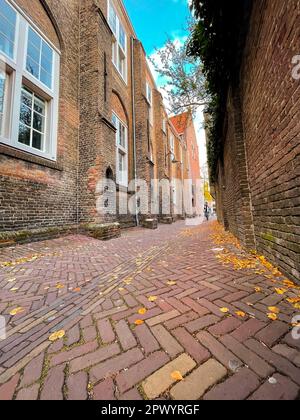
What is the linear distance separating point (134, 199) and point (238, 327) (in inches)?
404

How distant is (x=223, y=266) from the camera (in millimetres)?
3217

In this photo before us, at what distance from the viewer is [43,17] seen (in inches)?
255

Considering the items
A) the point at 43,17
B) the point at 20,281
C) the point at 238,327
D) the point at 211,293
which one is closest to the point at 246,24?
the point at 211,293

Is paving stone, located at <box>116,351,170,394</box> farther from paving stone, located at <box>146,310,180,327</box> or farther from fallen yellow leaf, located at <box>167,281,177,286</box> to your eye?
fallen yellow leaf, located at <box>167,281,177,286</box>

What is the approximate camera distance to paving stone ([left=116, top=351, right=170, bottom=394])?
110cm

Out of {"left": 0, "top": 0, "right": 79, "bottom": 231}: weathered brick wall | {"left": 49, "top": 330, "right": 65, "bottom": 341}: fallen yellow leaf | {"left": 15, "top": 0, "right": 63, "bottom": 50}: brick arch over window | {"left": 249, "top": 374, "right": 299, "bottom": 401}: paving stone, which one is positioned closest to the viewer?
{"left": 249, "top": 374, "right": 299, "bottom": 401}: paving stone

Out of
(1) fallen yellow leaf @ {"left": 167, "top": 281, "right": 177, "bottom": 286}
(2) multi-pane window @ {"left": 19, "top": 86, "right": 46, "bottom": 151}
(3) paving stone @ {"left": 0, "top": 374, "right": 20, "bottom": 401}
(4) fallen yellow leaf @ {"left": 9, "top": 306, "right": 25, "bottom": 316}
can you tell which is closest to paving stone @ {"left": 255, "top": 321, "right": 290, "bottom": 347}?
(1) fallen yellow leaf @ {"left": 167, "top": 281, "right": 177, "bottom": 286}

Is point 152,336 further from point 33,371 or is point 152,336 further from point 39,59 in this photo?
point 39,59

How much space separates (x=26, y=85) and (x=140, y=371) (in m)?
7.65

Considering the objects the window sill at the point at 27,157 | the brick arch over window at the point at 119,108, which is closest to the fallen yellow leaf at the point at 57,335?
the window sill at the point at 27,157

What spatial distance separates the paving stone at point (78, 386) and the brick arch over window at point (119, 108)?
36.3 feet

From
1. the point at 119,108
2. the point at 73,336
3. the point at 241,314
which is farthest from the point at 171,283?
the point at 119,108

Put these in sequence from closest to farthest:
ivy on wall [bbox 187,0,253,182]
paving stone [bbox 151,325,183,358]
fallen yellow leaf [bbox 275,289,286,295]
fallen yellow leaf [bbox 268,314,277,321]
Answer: paving stone [bbox 151,325,183,358], fallen yellow leaf [bbox 268,314,277,321], fallen yellow leaf [bbox 275,289,286,295], ivy on wall [bbox 187,0,253,182]

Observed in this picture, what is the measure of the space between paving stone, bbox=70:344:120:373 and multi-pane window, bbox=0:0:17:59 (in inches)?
289
